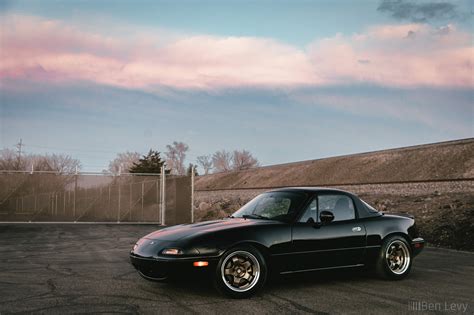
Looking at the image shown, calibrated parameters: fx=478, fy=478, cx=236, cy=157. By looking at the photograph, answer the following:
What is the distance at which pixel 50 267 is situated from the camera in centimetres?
829

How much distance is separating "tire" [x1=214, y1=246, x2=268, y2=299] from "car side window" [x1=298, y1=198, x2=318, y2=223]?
93cm

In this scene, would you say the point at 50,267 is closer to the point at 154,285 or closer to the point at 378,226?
Result: the point at 154,285

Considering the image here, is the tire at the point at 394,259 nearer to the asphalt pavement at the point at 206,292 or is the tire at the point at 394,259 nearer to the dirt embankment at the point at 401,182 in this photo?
the asphalt pavement at the point at 206,292

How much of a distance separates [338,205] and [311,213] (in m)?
0.60

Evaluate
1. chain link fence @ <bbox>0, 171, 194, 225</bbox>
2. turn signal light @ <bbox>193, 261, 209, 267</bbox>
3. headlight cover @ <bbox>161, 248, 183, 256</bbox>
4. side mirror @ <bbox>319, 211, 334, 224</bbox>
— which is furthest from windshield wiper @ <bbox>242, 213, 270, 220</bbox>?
chain link fence @ <bbox>0, 171, 194, 225</bbox>

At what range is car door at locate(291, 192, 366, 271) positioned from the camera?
654cm

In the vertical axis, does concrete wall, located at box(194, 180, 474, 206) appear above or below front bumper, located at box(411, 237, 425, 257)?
above

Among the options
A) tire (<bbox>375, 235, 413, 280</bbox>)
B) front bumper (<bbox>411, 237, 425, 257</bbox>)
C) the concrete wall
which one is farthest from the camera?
the concrete wall

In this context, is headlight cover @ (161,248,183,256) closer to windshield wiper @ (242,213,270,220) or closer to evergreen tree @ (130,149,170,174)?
windshield wiper @ (242,213,270,220)

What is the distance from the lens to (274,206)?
23.2 ft

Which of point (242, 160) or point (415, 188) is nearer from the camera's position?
point (415, 188)

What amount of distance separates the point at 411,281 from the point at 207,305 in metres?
3.44

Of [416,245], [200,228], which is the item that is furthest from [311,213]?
[416,245]

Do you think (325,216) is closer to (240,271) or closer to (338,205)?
(338,205)
